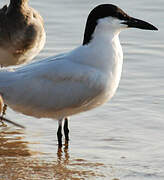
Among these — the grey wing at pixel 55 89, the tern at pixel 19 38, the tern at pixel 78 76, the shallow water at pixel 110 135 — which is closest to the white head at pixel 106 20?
the tern at pixel 78 76

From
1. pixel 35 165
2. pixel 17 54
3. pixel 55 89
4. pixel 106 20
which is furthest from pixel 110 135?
pixel 17 54

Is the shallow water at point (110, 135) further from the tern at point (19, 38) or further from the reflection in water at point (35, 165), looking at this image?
the tern at point (19, 38)

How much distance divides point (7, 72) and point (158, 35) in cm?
425

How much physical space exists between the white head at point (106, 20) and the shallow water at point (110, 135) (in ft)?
3.84

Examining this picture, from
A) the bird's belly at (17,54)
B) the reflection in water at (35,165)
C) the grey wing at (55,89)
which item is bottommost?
the reflection in water at (35,165)

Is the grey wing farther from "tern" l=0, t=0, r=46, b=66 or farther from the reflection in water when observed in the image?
"tern" l=0, t=0, r=46, b=66

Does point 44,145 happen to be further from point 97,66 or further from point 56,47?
point 56,47

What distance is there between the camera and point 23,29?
32.7 ft

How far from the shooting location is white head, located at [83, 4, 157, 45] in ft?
25.6

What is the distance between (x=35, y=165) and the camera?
7.46 m

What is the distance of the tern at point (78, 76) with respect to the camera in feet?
25.2

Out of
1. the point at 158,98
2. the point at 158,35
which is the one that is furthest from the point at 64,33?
the point at 158,98

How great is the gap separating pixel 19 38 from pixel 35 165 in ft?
9.37

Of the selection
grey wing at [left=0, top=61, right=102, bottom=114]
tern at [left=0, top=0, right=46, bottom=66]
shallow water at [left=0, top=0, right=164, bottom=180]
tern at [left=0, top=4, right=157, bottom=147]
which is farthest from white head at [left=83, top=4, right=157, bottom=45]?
tern at [left=0, top=0, right=46, bottom=66]
